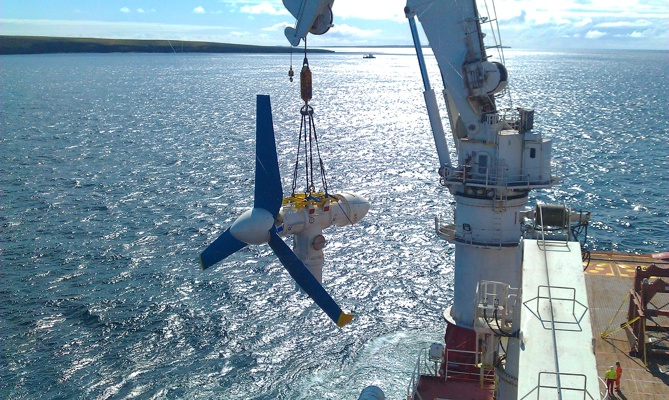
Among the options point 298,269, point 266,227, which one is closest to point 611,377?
point 298,269

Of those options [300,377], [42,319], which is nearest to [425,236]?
[300,377]

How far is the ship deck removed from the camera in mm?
32875

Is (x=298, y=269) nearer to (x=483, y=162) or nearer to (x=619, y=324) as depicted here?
(x=483, y=162)

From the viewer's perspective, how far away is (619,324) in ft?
133

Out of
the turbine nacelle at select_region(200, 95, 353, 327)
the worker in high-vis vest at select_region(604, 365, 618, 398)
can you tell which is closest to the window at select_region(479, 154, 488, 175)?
the worker in high-vis vest at select_region(604, 365, 618, 398)

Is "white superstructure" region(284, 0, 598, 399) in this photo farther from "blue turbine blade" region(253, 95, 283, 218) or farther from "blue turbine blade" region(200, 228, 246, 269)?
"blue turbine blade" region(200, 228, 246, 269)

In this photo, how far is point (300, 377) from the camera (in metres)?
45.0

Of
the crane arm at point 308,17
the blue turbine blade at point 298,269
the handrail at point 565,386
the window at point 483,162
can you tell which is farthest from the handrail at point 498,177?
the handrail at point 565,386

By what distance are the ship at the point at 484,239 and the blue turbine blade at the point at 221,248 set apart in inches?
2.0

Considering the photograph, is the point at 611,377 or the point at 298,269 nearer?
the point at 298,269

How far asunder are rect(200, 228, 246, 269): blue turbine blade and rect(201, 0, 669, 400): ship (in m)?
0.05

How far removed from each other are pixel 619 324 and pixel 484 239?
10.4 metres

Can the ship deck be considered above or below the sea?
above

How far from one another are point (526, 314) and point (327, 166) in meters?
86.1
